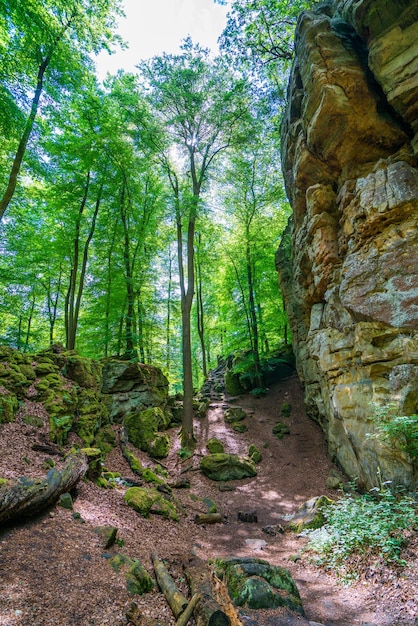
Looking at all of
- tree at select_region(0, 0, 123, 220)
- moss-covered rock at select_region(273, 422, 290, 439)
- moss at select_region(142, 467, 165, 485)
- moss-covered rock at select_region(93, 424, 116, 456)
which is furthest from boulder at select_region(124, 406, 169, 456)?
tree at select_region(0, 0, 123, 220)

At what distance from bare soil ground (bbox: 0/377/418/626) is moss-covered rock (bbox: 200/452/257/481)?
332mm

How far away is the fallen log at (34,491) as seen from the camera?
355cm

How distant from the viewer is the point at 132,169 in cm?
1470

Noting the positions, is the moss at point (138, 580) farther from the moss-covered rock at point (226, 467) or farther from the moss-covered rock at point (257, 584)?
the moss-covered rock at point (226, 467)

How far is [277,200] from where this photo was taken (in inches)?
665

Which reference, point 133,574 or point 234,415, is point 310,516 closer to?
point 133,574

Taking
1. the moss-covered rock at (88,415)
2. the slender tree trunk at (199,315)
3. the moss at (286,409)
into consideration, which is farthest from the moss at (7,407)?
the slender tree trunk at (199,315)

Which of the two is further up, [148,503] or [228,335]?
[228,335]

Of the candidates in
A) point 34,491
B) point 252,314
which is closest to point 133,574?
point 34,491

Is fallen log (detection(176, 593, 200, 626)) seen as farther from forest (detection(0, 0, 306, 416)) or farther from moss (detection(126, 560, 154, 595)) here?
forest (detection(0, 0, 306, 416))

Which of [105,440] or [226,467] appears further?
[226,467]

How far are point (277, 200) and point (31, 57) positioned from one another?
12.3m

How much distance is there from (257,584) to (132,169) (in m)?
15.9

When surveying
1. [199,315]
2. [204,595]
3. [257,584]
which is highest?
[199,315]
